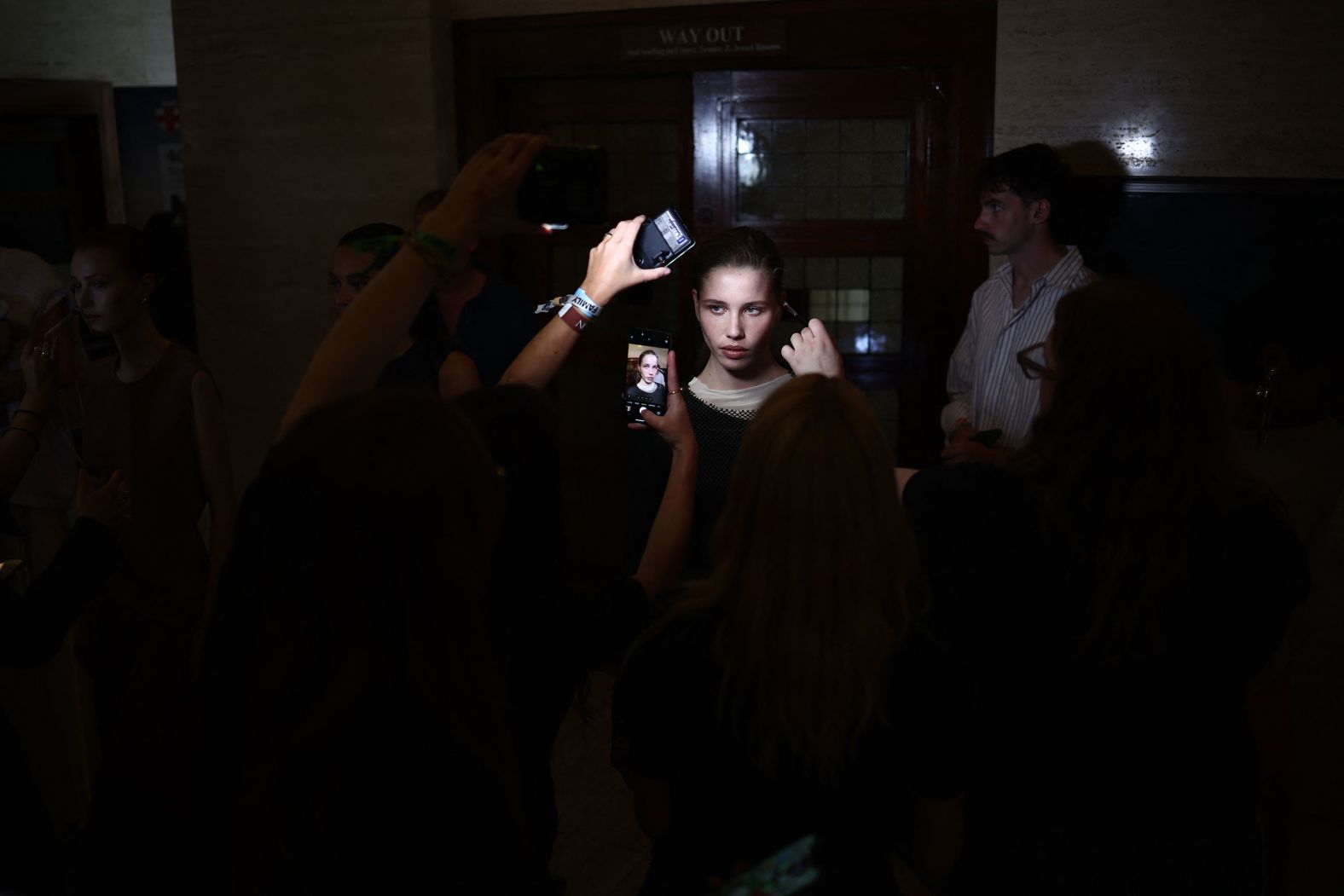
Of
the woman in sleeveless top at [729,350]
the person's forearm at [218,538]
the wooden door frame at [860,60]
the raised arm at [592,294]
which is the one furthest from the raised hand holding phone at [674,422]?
the wooden door frame at [860,60]

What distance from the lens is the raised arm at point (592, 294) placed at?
85.4 inches

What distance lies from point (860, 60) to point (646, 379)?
6.12 feet

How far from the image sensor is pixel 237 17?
14.1ft

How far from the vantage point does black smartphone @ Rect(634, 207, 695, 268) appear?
234cm

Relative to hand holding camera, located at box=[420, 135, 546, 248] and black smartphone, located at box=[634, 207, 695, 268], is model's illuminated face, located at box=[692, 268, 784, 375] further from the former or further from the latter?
hand holding camera, located at box=[420, 135, 546, 248]

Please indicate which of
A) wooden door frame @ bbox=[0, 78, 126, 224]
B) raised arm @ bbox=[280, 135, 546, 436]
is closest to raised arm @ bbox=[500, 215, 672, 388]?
raised arm @ bbox=[280, 135, 546, 436]

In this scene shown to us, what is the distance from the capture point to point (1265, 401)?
2514 millimetres

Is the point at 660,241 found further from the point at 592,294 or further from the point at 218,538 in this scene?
the point at 218,538

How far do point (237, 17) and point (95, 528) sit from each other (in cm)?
306

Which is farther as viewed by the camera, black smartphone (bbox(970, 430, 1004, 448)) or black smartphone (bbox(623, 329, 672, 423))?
black smartphone (bbox(970, 430, 1004, 448))

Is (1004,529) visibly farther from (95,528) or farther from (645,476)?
(95,528)

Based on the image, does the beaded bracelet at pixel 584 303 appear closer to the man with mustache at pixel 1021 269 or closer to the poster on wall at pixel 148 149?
the man with mustache at pixel 1021 269

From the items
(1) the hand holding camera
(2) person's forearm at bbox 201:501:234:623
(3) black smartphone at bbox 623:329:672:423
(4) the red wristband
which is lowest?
(2) person's forearm at bbox 201:501:234:623

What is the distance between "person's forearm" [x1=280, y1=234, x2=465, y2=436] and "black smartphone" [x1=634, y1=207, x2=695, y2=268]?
0.76 metres
